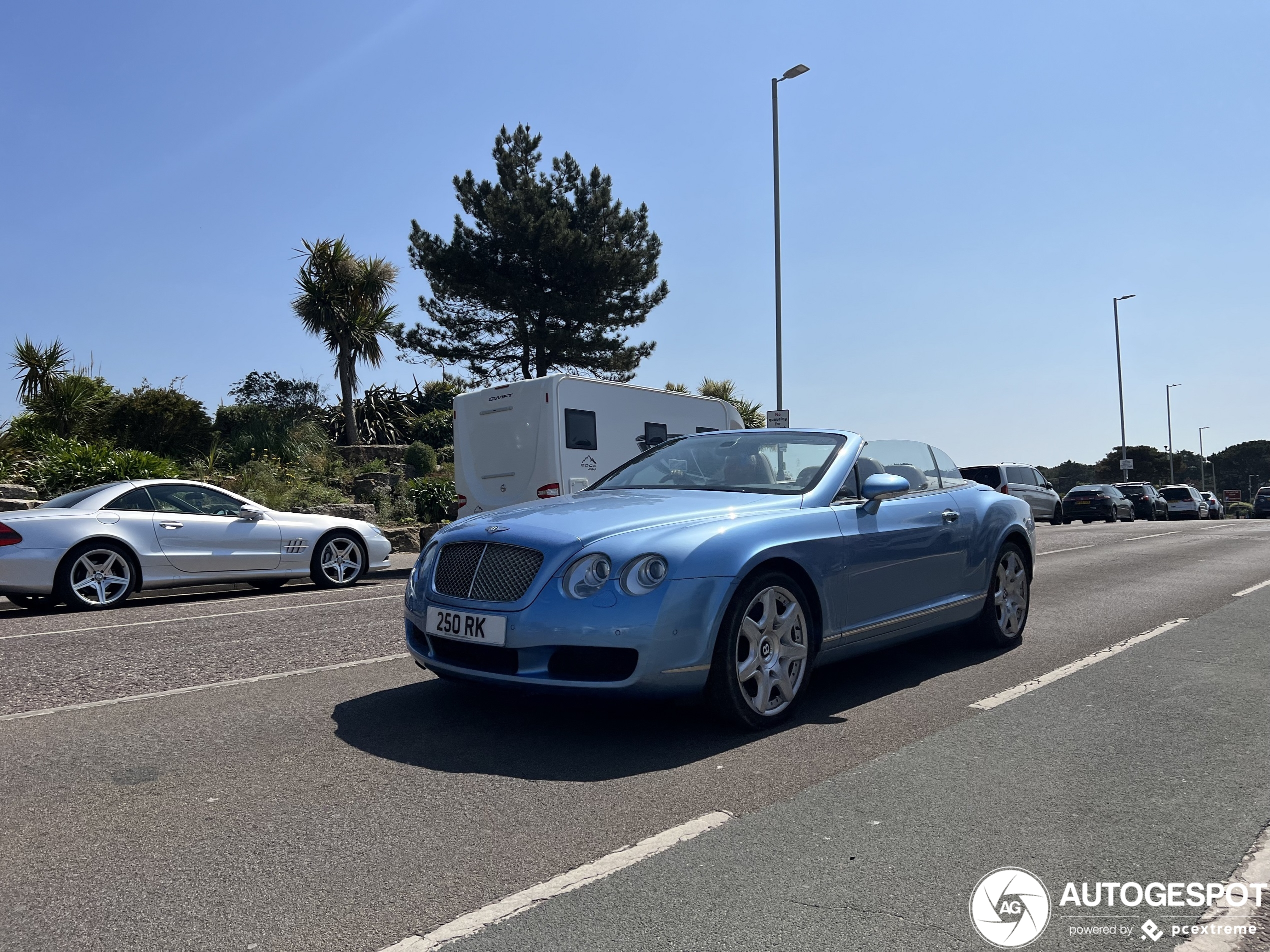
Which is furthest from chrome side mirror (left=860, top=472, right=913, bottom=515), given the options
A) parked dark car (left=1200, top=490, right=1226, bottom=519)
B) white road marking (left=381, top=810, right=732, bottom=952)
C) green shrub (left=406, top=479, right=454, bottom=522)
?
parked dark car (left=1200, top=490, right=1226, bottom=519)

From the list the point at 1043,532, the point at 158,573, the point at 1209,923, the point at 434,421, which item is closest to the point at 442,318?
the point at 434,421

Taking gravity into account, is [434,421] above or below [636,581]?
above

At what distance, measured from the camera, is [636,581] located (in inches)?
170

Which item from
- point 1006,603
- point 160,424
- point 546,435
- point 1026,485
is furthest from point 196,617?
point 1026,485

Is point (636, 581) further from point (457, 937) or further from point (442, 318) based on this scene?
point (442, 318)

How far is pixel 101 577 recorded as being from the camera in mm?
9586

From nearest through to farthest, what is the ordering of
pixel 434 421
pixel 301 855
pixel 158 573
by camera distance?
pixel 301 855, pixel 158 573, pixel 434 421

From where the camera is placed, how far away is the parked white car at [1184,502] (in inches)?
1805

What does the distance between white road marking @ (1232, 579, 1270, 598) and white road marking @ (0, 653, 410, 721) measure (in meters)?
8.58

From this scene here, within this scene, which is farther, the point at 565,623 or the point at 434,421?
the point at 434,421

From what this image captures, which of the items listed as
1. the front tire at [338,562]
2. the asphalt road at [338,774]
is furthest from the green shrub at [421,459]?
the asphalt road at [338,774]

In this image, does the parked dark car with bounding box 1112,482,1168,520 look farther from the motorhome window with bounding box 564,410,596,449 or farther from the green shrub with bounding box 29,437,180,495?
the green shrub with bounding box 29,437,180,495

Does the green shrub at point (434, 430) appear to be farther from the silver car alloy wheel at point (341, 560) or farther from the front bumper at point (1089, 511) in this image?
the front bumper at point (1089, 511)

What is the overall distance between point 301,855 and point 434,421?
2622 centimetres
